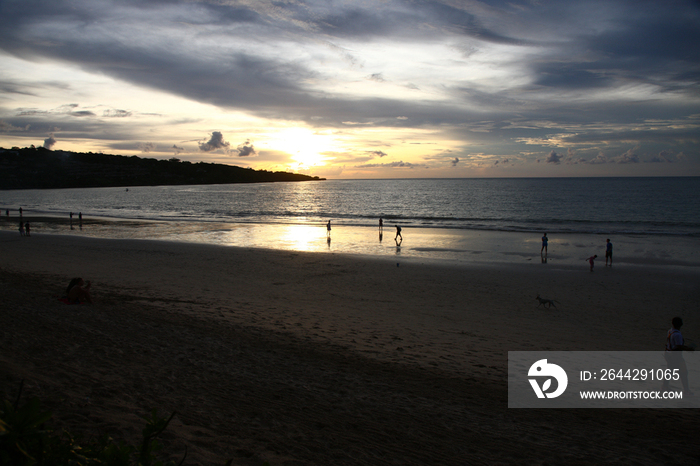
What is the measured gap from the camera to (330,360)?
26.3ft

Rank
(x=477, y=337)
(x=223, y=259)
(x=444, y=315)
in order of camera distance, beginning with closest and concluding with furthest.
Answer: (x=477, y=337)
(x=444, y=315)
(x=223, y=259)

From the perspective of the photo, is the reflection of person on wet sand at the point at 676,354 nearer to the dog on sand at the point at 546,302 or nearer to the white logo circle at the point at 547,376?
the white logo circle at the point at 547,376

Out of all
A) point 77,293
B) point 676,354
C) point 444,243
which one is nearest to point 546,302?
point 676,354

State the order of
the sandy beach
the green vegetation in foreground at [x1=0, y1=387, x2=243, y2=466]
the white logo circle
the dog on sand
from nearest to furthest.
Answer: the green vegetation in foreground at [x1=0, y1=387, x2=243, y2=466]
the sandy beach
the white logo circle
the dog on sand

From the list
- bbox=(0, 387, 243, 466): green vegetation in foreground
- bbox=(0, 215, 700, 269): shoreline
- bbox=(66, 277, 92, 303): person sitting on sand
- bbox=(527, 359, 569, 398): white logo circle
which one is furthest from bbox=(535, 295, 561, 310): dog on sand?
bbox=(66, 277, 92, 303): person sitting on sand

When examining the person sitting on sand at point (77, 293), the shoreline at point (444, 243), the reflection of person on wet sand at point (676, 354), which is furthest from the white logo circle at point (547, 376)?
the shoreline at point (444, 243)

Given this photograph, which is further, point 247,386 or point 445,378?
point 445,378

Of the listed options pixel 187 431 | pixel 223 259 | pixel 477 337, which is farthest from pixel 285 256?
pixel 187 431

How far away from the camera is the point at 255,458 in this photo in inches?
173

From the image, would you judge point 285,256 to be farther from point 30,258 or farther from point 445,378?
point 445,378

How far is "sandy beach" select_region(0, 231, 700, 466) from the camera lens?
4988 mm

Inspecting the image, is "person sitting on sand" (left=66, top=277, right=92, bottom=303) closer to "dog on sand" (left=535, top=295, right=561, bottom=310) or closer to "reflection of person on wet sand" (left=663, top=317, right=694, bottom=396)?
"reflection of person on wet sand" (left=663, top=317, right=694, bottom=396)

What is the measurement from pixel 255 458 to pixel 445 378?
428 cm

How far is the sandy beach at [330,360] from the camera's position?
4988mm
